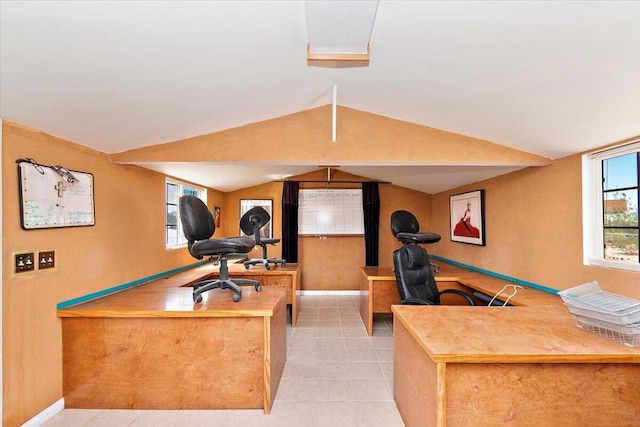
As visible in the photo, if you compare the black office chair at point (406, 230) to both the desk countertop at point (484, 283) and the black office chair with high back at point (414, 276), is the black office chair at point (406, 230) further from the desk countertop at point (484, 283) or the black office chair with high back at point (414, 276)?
the desk countertop at point (484, 283)

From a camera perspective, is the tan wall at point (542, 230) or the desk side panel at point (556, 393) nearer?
the desk side panel at point (556, 393)

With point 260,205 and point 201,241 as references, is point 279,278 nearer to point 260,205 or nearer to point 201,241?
point 201,241

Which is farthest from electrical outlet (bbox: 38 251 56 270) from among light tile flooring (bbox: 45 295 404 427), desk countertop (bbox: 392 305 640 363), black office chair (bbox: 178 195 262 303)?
desk countertop (bbox: 392 305 640 363)

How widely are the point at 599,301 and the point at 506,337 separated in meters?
0.64

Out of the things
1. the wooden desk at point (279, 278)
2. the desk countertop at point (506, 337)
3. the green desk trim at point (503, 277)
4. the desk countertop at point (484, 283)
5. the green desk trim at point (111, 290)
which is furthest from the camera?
the wooden desk at point (279, 278)

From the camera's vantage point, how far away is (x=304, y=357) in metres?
3.02

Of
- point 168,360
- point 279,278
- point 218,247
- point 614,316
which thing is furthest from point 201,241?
point 614,316

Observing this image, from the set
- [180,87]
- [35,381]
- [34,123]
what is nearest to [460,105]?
[180,87]

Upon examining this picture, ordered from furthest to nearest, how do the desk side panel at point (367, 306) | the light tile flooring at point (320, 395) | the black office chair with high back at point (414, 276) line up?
the desk side panel at point (367, 306), the black office chair with high back at point (414, 276), the light tile flooring at point (320, 395)

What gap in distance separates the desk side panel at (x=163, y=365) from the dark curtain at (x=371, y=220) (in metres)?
3.71

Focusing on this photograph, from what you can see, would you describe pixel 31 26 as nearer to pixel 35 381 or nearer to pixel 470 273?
pixel 35 381

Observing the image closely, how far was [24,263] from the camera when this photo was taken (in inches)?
72.0

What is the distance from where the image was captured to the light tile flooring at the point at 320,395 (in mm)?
2025

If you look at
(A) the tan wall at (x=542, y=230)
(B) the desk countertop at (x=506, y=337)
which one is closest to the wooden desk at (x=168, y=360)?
(B) the desk countertop at (x=506, y=337)
